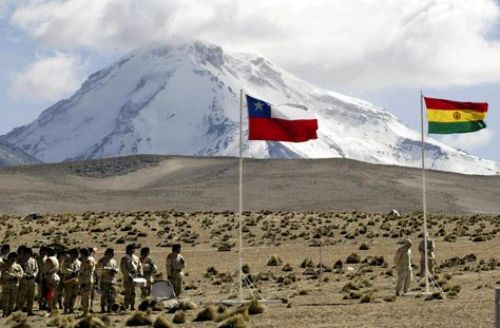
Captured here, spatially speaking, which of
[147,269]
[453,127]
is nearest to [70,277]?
[147,269]

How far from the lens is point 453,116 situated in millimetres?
33031

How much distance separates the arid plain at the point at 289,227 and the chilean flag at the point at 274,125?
4326 millimetres

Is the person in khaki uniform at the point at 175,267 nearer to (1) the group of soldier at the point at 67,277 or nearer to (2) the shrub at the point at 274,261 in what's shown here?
(1) the group of soldier at the point at 67,277

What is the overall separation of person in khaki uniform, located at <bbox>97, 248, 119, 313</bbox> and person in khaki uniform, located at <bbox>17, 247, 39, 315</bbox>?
5.27 ft

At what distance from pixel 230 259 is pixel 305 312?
25.8 meters

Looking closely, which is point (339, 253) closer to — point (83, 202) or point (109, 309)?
point (109, 309)

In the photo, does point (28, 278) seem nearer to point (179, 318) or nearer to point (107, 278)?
point (107, 278)

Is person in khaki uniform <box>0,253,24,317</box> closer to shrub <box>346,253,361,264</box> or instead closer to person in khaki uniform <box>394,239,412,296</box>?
person in khaki uniform <box>394,239,412,296</box>

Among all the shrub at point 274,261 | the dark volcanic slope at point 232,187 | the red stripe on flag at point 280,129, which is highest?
the dark volcanic slope at point 232,187

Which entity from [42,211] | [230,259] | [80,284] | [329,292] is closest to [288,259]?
[230,259]

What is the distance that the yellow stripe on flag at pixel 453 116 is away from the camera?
32.9 meters

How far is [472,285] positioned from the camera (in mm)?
35312

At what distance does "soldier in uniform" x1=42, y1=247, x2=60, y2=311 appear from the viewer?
1160 inches

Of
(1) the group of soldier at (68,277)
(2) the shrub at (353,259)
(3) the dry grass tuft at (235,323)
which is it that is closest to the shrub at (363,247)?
(2) the shrub at (353,259)
